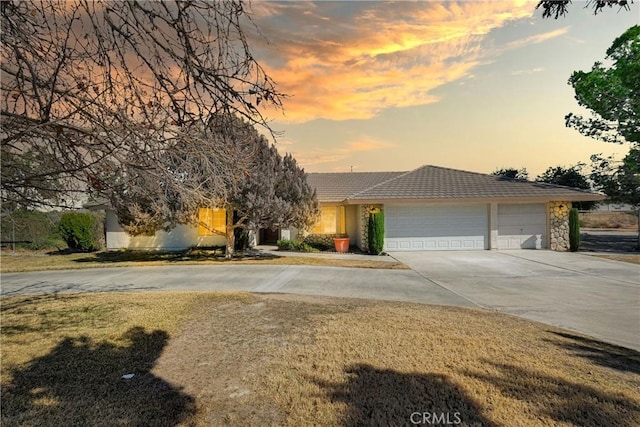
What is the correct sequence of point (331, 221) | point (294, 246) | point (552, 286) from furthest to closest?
point (331, 221) → point (294, 246) → point (552, 286)

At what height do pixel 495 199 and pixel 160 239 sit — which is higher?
pixel 495 199

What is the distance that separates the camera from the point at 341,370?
4031mm

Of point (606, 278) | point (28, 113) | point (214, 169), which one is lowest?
point (606, 278)

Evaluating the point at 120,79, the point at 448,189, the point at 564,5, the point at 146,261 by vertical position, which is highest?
the point at 564,5

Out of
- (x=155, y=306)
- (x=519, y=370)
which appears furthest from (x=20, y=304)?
(x=519, y=370)

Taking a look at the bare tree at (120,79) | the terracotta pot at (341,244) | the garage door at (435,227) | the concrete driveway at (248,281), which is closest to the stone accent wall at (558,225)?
the garage door at (435,227)

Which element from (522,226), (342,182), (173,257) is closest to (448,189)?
(522,226)

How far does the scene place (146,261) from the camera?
48.2 ft

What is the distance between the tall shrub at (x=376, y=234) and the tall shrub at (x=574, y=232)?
8.61 m

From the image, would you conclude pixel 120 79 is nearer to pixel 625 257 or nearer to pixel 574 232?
pixel 625 257

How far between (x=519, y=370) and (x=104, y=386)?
4.61 metres

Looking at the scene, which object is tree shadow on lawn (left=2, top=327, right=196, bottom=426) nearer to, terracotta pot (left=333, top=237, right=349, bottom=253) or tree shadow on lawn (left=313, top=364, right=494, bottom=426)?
tree shadow on lawn (left=313, top=364, right=494, bottom=426)

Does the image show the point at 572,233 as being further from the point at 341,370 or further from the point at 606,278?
the point at 341,370

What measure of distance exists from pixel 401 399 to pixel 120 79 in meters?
3.78
